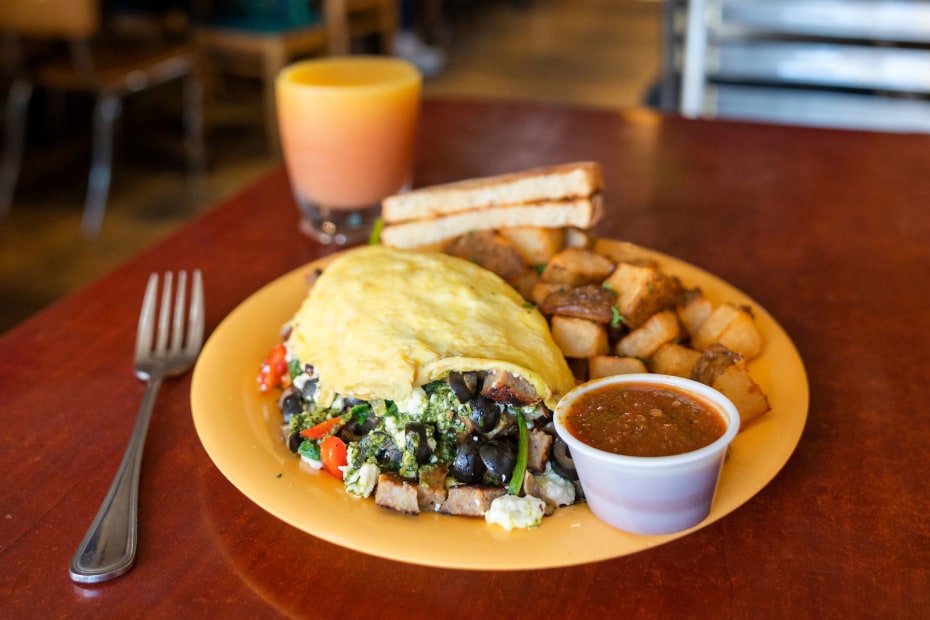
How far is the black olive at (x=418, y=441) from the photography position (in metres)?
1.12

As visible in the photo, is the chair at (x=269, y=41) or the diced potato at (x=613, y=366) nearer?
the diced potato at (x=613, y=366)

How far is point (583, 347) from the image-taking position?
4.33ft

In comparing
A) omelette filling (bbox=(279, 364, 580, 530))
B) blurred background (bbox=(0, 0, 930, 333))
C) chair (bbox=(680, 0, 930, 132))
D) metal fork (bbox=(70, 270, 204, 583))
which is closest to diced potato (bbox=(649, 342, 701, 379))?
omelette filling (bbox=(279, 364, 580, 530))

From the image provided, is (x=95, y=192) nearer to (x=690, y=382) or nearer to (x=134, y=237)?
(x=134, y=237)

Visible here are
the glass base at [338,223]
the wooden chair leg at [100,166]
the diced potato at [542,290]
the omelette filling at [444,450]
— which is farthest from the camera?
the wooden chair leg at [100,166]

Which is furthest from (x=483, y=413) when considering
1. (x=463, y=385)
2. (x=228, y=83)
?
(x=228, y=83)

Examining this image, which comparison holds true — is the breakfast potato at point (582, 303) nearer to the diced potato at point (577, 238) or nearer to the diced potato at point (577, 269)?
the diced potato at point (577, 269)

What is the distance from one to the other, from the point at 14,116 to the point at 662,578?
531cm

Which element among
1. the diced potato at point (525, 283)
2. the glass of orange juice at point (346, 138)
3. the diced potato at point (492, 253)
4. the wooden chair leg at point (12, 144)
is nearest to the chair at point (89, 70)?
the wooden chair leg at point (12, 144)

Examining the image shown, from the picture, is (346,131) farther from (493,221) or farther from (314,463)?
(314,463)

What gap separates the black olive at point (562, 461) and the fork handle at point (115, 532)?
55cm

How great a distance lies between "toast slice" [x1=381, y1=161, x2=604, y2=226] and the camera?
156 centimetres

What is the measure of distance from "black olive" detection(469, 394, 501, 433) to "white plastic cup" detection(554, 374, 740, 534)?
136mm

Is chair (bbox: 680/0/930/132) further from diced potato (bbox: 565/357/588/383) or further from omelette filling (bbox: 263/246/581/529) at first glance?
omelette filling (bbox: 263/246/581/529)
